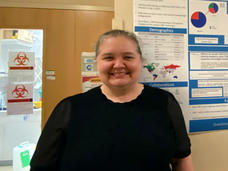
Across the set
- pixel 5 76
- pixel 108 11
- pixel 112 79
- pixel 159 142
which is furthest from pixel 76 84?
pixel 159 142

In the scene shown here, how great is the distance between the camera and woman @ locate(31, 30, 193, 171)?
0.56 m

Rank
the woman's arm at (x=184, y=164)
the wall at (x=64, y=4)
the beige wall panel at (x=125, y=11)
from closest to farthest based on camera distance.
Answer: the woman's arm at (x=184, y=164) → the beige wall panel at (x=125, y=11) → the wall at (x=64, y=4)

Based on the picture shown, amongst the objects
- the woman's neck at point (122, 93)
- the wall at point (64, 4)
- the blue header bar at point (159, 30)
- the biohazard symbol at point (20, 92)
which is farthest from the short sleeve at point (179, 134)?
the biohazard symbol at point (20, 92)

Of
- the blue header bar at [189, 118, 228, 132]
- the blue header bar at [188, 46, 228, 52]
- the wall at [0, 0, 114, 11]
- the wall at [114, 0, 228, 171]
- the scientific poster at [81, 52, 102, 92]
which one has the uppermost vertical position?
the wall at [0, 0, 114, 11]

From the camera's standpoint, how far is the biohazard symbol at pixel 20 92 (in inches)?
56.0

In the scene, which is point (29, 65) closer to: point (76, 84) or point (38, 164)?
point (76, 84)

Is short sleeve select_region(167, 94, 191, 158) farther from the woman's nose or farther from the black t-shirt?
the woman's nose

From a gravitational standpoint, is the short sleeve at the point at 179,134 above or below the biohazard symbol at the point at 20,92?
below

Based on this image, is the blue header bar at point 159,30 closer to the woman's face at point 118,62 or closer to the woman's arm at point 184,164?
the woman's face at point 118,62

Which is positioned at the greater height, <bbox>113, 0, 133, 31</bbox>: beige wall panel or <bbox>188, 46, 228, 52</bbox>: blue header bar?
<bbox>113, 0, 133, 31</bbox>: beige wall panel

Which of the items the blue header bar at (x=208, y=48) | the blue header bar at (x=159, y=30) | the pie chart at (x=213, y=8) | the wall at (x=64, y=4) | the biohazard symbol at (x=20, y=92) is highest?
the wall at (x=64, y=4)

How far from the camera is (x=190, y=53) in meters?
0.89

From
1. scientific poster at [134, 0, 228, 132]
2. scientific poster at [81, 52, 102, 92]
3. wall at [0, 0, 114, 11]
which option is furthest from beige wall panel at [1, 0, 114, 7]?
scientific poster at [134, 0, 228, 132]

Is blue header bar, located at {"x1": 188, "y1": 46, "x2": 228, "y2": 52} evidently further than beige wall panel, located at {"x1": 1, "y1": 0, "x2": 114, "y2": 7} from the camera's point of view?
No
